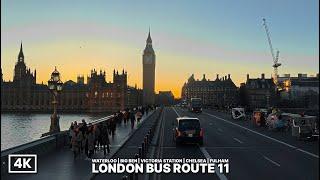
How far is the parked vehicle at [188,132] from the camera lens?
27.6 meters

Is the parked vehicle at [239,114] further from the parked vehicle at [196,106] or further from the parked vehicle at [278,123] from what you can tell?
the parked vehicle at [196,106]

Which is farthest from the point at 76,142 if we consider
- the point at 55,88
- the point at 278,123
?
the point at 278,123

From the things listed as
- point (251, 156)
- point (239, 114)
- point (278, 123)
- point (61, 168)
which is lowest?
point (251, 156)

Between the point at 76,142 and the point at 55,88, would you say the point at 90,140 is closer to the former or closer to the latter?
the point at 76,142

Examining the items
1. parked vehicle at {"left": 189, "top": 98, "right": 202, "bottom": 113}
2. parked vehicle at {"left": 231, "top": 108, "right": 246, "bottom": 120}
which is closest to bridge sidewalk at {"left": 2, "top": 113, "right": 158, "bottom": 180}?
parked vehicle at {"left": 231, "top": 108, "right": 246, "bottom": 120}

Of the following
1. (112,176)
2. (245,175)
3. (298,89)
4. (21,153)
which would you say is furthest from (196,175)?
(298,89)

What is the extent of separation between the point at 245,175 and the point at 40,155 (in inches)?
343

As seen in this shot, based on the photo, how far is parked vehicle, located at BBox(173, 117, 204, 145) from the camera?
27609 mm

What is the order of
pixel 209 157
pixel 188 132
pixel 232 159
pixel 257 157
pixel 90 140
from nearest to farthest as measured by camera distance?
pixel 90 140, pixel 232 159, pixel 209 157, pixel 257 157, pixel 188 132

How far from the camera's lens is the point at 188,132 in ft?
91.2

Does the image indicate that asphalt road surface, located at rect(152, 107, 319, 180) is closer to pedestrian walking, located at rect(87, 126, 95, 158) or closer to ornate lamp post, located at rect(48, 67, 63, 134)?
pedestrian walking, located at rect(87, 126, 95, 158)

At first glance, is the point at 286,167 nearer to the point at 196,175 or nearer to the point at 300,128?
the point at 196,175

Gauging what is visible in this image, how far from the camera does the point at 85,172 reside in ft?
54.9

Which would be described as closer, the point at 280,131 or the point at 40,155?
the point at 40,155
